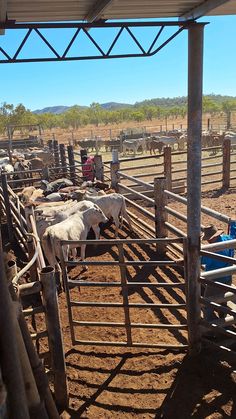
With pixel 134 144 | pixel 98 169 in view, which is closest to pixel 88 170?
pixel 98 169

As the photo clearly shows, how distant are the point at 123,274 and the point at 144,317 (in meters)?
1.22

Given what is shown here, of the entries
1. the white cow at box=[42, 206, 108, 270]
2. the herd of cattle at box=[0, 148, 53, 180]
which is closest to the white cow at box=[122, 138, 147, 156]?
the herd of cattle at box=[0, 148, 53, 180]

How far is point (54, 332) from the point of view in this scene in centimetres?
380

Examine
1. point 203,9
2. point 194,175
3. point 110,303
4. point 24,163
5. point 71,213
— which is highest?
point 203,9

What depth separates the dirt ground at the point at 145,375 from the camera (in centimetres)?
393

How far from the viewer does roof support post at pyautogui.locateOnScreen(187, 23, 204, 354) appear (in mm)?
4180

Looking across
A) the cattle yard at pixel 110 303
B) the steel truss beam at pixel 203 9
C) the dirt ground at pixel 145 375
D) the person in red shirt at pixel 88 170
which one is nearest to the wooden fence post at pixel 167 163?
the person in red shirt at pixel 88 170

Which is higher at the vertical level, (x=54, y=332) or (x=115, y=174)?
(x=115, y=174)

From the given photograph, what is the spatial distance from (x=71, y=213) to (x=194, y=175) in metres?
4.04

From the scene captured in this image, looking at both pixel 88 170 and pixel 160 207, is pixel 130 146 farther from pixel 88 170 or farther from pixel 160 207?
pixel 160 207

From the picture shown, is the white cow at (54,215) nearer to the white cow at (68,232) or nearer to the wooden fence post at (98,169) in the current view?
the white cow at (68,232)

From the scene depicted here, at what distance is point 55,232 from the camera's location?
6.59 metres

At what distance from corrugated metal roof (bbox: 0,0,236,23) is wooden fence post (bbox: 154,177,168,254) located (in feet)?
10.7

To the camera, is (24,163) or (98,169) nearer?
(98,169)
